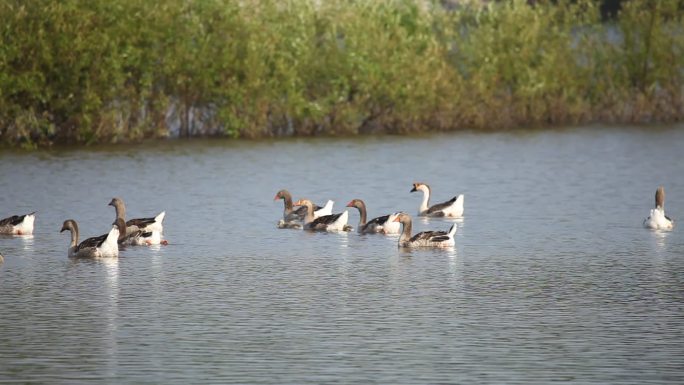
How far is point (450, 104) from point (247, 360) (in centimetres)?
3948

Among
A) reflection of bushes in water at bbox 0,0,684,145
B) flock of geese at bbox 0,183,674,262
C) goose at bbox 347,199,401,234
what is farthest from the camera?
reflection of bushes in water at bbox 0,0,684,145

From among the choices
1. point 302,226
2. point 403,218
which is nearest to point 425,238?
point 403,218

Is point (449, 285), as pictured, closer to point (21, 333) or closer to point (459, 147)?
point (21, 333)

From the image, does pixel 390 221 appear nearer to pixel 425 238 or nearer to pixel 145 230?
pixel 425 238

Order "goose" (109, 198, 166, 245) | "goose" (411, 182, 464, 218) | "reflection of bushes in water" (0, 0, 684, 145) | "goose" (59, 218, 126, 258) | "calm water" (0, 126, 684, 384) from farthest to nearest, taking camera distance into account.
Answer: "reflection of bushes in water" (0, 0, 684, 145) → "goose" (411, 182, 464, 218) → "goose" (109, 198, 166, 245) → "goose" (59, 218, 126, 258) → "calm water" (0, 126, 684, 384)

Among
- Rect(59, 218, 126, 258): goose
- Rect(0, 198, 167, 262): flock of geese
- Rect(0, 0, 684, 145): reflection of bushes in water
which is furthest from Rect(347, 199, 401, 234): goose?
Rect(0, 0, 684, 145): reflection of bushes in water

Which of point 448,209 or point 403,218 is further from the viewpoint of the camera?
point 448,209

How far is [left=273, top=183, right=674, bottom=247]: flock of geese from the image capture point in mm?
26906

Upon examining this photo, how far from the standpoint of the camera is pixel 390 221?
28.7 meters

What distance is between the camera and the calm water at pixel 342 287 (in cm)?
1672

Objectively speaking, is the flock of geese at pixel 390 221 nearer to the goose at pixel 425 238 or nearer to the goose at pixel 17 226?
the goose at pixel 425 238

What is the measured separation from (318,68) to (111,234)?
30.2 meters

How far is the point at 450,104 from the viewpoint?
55.8m

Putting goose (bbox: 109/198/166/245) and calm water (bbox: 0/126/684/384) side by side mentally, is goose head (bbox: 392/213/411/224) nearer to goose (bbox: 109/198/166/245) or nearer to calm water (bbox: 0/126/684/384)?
calm water (bbox: 0/126/684/384)
